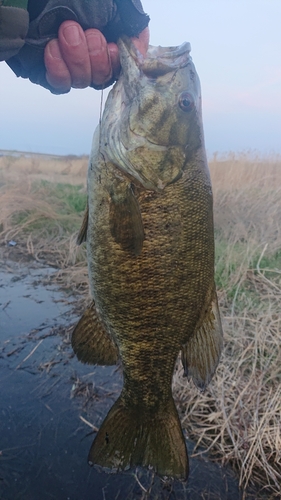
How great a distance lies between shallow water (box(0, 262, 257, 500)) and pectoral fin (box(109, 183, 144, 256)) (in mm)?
1699

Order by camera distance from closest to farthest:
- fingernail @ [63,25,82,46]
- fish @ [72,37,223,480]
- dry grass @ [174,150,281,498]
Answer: fingernail @ [63,25,82,46]
fish @ [72,37,223,480]
dry grass @ [174,150,281,498]

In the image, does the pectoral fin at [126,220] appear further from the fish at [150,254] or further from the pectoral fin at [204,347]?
the pectoral fin at [204,347]

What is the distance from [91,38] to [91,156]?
510 millimetres

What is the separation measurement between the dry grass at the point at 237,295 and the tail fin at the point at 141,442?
1031 millimetres

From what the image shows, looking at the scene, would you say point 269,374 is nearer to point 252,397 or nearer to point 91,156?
point 252,397

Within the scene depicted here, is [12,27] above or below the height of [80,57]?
above

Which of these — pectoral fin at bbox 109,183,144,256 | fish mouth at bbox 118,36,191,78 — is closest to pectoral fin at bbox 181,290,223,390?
pectoral fin at bbox 109,183,144,256

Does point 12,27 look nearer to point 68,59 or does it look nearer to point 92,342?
point 68,59

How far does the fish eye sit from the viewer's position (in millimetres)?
2013

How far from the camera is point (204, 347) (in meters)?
1.96

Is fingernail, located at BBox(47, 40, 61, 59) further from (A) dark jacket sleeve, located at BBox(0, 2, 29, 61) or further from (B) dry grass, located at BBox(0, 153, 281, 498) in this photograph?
(B) dry grass, located at BBox(0, 153, 281, 498)

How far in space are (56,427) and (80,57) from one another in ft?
8.13

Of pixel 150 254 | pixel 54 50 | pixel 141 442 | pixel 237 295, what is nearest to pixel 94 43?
pixel 54 50

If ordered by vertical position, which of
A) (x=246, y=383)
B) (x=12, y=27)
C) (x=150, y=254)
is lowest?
(x=246, y=383)
